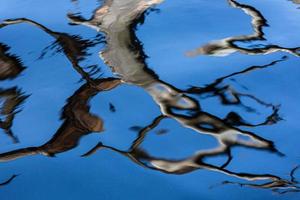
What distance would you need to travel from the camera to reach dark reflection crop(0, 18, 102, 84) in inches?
55.6

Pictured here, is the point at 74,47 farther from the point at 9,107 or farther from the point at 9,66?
the point at 9,107

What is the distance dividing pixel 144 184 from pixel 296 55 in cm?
70

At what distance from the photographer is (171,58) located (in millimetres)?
1449

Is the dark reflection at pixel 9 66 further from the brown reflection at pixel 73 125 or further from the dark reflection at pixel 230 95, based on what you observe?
the dark reflection at pixel 230 95

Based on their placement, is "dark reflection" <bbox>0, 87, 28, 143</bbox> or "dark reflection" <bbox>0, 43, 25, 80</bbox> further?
"dark reflection" <bbox>0, 43, 25, 80</bbox>

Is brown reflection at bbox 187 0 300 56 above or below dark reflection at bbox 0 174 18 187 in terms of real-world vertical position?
above

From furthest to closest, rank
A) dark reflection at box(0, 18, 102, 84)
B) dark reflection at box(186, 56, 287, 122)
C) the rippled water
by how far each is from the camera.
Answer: dark reflection at box(0, 18, 102, 84)
dark reflection at box(186, 56, 287, 122)
the rippled water

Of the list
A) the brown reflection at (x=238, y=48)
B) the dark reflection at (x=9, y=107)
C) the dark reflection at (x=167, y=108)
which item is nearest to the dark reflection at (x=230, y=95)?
the dark reflection at (x=167, y=108)

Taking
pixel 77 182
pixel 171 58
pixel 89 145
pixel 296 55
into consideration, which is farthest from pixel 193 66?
pixel 77 182

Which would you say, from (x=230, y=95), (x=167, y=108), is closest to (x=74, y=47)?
(x=167, y=108)

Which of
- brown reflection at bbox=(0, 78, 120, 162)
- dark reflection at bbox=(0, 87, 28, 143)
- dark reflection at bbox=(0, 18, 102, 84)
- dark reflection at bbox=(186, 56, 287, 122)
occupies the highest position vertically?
dark reflection at bbox=(0, 18, 102, 84)

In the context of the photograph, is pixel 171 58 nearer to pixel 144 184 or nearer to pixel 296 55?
pixel 296 55

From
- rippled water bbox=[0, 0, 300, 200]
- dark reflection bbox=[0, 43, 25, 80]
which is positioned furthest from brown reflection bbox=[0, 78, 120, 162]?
dark reflection bbox=[0, 43, 25, 80]

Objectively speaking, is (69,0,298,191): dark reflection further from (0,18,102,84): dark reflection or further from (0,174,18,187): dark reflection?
(0,174,18,187): dark reflection
